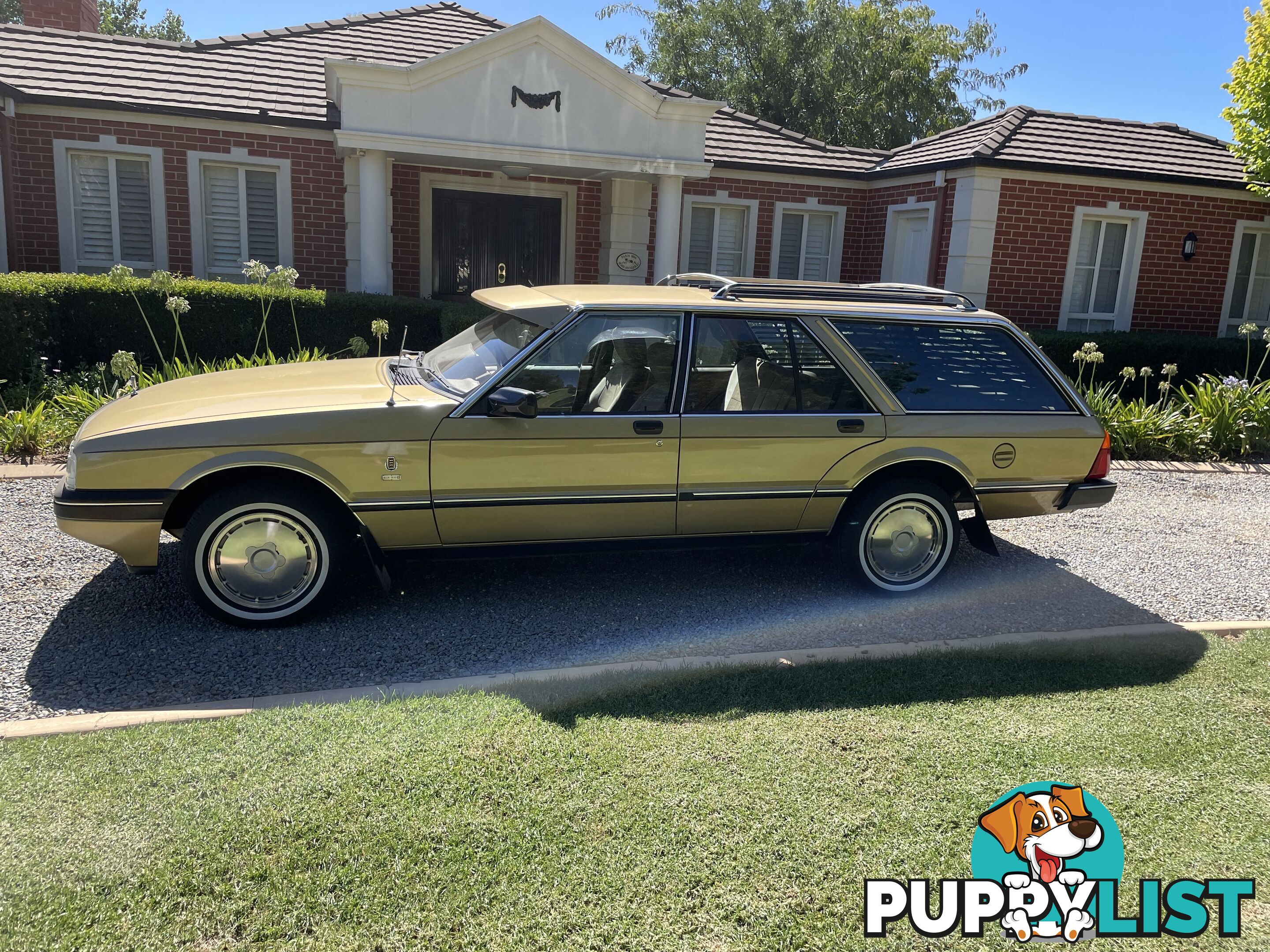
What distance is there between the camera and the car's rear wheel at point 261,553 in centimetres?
434

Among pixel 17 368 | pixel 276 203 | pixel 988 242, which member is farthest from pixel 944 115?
pixel 17 368

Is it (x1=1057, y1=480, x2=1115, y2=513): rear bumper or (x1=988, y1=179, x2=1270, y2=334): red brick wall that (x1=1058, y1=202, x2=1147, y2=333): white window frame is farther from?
(x1=1057, y1=480, x2=1115, y2=513): rear bumper

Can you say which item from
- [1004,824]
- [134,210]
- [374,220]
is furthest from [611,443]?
[134,210]

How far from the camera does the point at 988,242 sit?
45.1 feet

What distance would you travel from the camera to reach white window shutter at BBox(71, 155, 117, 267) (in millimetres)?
12242

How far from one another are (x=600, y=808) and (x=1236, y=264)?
1628 centimetres

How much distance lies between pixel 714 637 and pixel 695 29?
91.8 ft

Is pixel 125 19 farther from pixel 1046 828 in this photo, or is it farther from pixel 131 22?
pixel 1046 828

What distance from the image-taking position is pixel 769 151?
15.4m

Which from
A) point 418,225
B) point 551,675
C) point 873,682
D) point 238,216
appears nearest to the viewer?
point 551,675

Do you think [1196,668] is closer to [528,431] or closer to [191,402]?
[528,431]

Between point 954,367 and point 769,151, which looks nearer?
point 954,367

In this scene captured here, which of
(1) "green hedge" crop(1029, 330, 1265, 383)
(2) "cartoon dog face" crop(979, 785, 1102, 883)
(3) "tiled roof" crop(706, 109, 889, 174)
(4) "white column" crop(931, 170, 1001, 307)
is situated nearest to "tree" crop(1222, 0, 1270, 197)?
(1) "green hedge" crop(1029, 330, 1265, 383)

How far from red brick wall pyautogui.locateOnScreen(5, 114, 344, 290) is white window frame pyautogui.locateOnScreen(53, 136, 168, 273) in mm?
59
